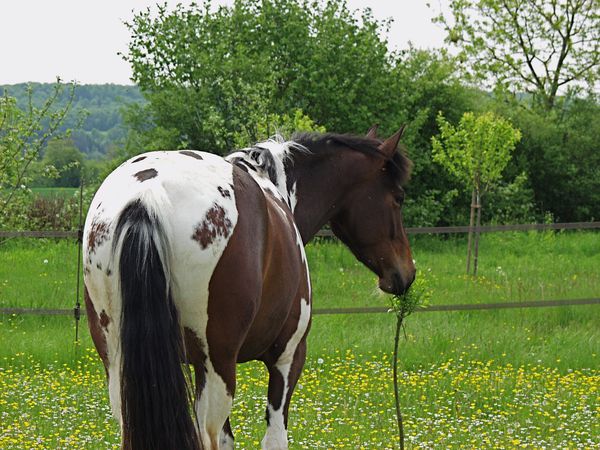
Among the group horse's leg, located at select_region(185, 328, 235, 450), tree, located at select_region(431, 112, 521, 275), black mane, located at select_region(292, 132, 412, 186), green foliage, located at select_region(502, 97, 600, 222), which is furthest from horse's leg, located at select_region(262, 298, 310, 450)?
green foliage, located at select_region(502, 97, 600, 222)

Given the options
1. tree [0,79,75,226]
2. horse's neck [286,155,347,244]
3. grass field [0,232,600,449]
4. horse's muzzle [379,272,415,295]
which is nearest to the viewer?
horse's neck [286,155,347,244]

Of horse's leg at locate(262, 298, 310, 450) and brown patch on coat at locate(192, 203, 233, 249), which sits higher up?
brown patch on coat at locate(192, 203, 233, 249)

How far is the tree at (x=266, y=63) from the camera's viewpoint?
18.3 meters

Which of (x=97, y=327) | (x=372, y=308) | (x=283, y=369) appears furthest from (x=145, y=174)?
(x=372, y=308)

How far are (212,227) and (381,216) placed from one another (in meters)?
1.94

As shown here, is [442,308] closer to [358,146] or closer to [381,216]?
[381,216]

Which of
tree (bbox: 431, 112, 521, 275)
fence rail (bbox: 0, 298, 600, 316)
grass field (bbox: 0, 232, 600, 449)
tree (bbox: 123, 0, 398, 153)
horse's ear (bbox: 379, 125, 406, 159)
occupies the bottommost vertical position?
grass field (bbox: 0, 232, 600, 449)

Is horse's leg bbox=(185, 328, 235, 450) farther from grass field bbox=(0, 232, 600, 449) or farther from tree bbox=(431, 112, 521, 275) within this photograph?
tree bbox=(431, 112, 521, 275)

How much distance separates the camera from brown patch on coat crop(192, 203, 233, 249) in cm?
319

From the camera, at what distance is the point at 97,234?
3.22 metres

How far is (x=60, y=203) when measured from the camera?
17.2m

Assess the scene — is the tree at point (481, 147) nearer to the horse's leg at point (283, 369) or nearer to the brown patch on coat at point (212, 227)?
the horse's leg at point (283, 369)

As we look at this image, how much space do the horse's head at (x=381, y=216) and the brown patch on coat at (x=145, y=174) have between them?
1.89 m

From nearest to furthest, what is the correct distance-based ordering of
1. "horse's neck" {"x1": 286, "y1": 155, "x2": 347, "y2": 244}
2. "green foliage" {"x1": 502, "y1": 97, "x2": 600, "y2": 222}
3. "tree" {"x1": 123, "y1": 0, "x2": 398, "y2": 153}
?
1. "horse's neck" {"x1": 286, "y1": 155, "x2": 347, "y2": 244}
2. "tree" {"x1": 123, "y1": 0, "x2": 398, "y2": 153}
3. "green foliage" {"x1": 502, "y1": 97, "x2": 600, "y2": 222}
